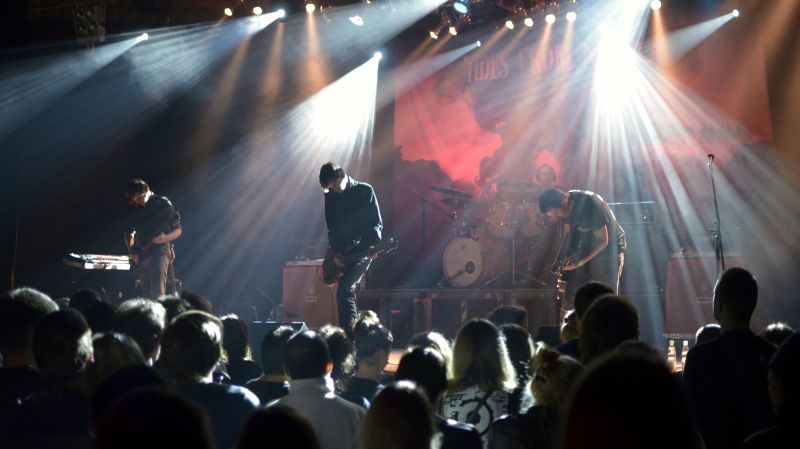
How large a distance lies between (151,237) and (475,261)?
201 inches

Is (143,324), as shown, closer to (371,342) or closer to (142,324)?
(142,324)

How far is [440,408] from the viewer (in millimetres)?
3260

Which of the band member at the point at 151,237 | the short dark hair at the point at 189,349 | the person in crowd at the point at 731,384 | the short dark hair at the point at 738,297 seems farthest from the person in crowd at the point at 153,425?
the band member at the point at 151,237

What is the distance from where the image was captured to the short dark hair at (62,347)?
2.69 m

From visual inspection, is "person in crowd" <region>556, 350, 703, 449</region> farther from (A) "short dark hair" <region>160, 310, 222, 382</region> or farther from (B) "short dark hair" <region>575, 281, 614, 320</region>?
(B) "short dark hair" <region>575, 281, 614, 320</region>

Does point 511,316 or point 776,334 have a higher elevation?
point 776,334

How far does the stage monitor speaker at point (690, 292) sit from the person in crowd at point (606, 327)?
251 inches

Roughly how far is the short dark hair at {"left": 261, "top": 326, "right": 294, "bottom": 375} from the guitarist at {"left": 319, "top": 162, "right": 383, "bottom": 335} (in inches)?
103

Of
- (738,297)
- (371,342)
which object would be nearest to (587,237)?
(371,342)

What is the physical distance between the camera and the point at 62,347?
106 inches

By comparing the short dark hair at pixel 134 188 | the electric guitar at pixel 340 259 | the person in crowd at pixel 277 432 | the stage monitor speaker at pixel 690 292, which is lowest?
the stage monitor speaker at pixel 690 292

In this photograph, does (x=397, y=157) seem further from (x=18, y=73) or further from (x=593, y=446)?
(x=593, y=446)

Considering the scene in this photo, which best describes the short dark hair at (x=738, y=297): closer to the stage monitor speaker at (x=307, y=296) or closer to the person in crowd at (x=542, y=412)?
A: the person in crowd at (x=542, y=412)

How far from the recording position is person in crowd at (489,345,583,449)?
2.70 m
